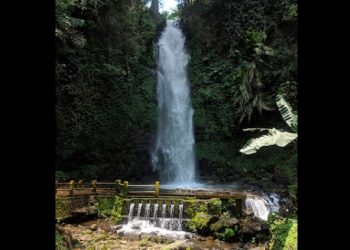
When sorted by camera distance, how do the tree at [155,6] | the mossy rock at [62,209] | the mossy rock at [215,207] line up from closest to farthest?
the mossy rock at [62,209] → the mossy rock at [215,207] → the tree at [155,6]

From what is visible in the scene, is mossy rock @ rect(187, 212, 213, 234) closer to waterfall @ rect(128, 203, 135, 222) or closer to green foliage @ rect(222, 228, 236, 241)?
green foliage @ rect(222, 228, 236, 241)

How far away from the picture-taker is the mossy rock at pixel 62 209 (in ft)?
41.1

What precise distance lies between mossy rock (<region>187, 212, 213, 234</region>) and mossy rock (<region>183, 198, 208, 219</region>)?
36 cm

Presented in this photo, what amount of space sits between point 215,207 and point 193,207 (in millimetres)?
821

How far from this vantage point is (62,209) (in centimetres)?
1269

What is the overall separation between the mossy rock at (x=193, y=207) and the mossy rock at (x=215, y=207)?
0.19 meters

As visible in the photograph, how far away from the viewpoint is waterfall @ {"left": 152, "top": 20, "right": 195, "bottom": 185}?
20484mm

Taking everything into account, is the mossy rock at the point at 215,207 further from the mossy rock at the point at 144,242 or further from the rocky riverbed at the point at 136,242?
the mossy rock at the point at 144,242

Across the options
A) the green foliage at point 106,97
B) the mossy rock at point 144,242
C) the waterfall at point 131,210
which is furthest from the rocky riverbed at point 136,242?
the green foliage at point 106,97

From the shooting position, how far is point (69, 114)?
1877 centimetres

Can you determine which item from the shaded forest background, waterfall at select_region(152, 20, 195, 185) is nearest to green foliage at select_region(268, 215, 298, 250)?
the shaded forest background
